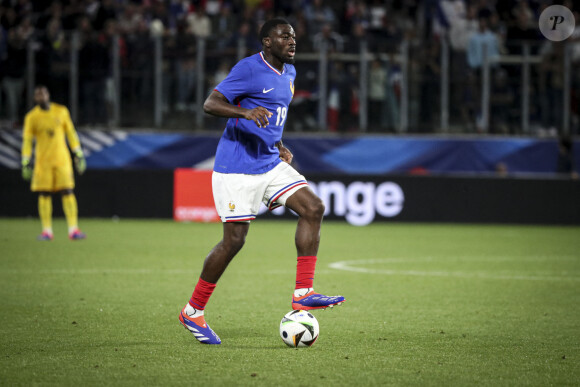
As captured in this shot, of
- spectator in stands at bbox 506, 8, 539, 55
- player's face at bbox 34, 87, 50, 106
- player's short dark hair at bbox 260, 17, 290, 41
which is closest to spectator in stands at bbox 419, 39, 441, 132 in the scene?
A: spectator in stands at bbox 506, 8, 539, 55

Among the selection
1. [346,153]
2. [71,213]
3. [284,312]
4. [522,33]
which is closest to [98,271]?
[284,312]

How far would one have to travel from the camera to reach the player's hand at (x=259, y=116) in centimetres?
588

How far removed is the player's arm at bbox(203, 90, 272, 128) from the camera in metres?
5.89

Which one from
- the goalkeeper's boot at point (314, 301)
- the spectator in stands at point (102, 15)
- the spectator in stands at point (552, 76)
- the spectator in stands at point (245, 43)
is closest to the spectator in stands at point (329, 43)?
the spectator in stands at point (245, 43)

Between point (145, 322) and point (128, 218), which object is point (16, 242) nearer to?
point (128, 218)

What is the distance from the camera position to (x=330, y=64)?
61.4 ft

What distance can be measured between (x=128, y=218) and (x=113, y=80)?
2.94 metres

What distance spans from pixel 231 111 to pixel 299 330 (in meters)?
1.52

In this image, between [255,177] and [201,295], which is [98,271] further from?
[255,177]

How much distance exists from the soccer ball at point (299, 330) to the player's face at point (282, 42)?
70.8 inches

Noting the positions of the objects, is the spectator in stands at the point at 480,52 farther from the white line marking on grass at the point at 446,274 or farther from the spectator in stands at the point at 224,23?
the white line marking on grass at the point at 446,274

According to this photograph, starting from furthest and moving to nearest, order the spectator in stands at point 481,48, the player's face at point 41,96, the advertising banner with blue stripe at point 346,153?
the advertising banner with blue stripe at point 346,153 → the spectator in stands at point 481,48 → the player's face at point 41,96

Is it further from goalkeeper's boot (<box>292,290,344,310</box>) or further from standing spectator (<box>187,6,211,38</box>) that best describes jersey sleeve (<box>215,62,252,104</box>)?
standing spectator (<box>187,6,211,38</box>)

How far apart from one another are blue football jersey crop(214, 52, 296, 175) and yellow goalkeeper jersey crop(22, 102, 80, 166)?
829 cm
